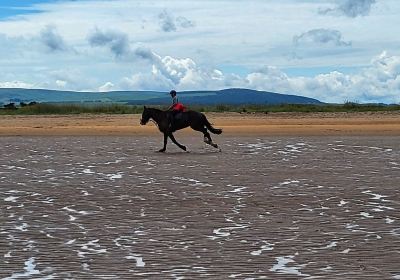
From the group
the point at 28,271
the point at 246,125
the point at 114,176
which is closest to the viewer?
the point at 28,271

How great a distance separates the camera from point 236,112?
5934 centimetres

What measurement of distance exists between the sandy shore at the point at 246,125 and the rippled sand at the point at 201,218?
15.6 meters

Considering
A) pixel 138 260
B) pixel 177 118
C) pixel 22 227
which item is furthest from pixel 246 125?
pixel 138 260

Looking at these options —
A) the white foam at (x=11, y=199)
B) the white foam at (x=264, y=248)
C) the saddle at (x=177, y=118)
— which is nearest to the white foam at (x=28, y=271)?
the white foam at (x=264, y=248)

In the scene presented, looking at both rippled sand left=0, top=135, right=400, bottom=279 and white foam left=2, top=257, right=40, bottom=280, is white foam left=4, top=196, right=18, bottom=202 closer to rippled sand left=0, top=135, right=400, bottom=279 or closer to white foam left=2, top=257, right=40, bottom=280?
rippled sand left=0, top=135, right=400, bottom=279

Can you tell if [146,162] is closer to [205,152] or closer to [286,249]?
[205,152]

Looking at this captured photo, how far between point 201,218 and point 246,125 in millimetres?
33081

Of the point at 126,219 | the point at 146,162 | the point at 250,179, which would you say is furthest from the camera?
the point at 146,162

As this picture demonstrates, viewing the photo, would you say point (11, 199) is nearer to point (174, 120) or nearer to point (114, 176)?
point (114, 176)

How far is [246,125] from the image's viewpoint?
44.7 meters

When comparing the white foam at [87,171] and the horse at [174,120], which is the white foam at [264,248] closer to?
the white foam at [87,171]

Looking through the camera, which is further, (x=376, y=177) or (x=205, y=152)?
(x=205, y=152)

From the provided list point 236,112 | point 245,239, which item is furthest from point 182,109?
point 236,112

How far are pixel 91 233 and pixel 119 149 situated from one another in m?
17.1
